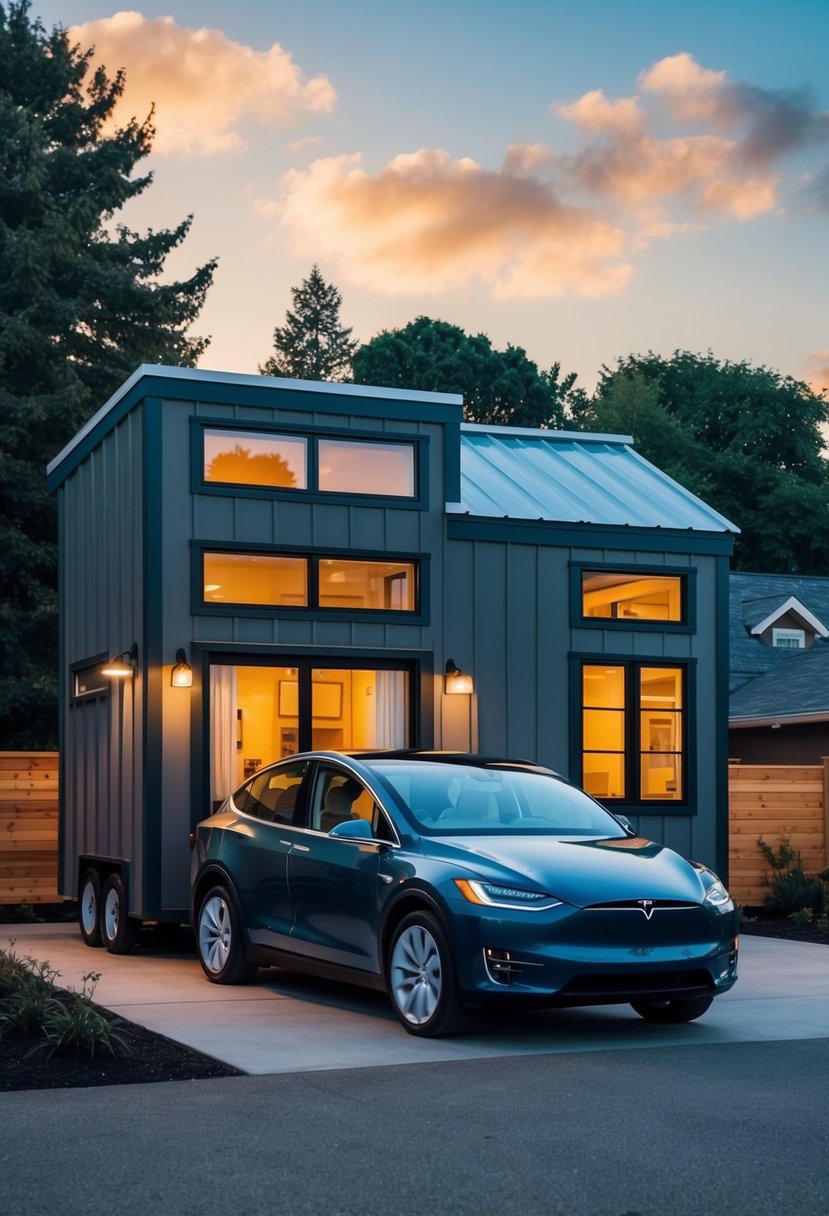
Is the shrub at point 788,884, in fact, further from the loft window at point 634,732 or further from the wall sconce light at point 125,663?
the wall sconce light at point 125,663

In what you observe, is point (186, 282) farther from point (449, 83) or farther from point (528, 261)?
point (449, 83)

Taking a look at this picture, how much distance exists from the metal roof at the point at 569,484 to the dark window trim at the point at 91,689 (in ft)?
11.5

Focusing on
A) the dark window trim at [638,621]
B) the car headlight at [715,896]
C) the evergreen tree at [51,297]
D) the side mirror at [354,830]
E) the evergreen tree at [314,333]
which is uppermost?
the evergreen tree at [314,333]

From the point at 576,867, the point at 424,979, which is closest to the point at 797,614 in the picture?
the point at 576,867

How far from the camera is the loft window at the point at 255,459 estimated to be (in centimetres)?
1444

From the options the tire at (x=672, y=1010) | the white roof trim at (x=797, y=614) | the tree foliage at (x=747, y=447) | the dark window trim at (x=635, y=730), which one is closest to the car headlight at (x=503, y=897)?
the tire at (x=672, y=1010)

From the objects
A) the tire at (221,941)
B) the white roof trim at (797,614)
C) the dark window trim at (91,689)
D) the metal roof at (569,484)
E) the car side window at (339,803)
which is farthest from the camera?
the white roof trim at (797,614)

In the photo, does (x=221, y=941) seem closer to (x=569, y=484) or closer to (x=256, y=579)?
(x=256, y=579)

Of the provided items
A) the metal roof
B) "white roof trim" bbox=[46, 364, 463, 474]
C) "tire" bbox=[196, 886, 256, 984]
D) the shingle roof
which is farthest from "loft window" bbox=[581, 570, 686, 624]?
the shingle roof

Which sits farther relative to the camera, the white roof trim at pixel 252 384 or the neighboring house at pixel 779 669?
the neighboring house at pixel 779 669

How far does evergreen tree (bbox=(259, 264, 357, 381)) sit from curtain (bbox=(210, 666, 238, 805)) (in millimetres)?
63908

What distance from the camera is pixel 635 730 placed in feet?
53.7

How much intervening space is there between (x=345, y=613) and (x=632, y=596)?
3195mm

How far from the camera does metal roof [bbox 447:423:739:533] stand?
16.4 meters
